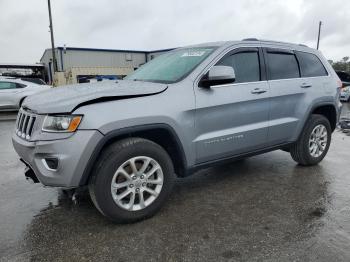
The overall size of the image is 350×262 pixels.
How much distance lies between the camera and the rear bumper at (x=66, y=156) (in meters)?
2.83

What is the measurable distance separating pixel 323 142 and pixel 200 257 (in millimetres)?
3476

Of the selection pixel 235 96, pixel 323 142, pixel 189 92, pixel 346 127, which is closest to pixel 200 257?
pixel 189 92

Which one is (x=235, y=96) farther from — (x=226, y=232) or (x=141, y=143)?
(x=226, y=232)

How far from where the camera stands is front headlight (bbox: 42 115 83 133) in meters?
2.84

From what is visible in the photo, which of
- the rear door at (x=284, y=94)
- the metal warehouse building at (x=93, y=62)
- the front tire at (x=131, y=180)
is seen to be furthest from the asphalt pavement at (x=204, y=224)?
the metal warehouse building at (x=93, y=62)

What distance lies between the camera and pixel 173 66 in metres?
3.98

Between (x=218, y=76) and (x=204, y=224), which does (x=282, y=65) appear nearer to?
(x=218, y=76)

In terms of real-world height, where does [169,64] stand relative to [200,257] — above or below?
above

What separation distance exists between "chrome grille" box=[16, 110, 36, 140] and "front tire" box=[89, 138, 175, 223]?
2.44ft

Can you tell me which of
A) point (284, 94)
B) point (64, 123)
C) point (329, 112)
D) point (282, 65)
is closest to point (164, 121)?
point (64, 123)

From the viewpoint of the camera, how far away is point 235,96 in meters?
3.81

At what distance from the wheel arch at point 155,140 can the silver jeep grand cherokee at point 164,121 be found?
0.4 inches

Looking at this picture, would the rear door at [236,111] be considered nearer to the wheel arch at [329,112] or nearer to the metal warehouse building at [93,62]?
the wheel arch at [329,112]

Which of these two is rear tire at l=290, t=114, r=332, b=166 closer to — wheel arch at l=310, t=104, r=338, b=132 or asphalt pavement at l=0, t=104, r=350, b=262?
wheel arch at l=310, t=104, r=338, b=132
